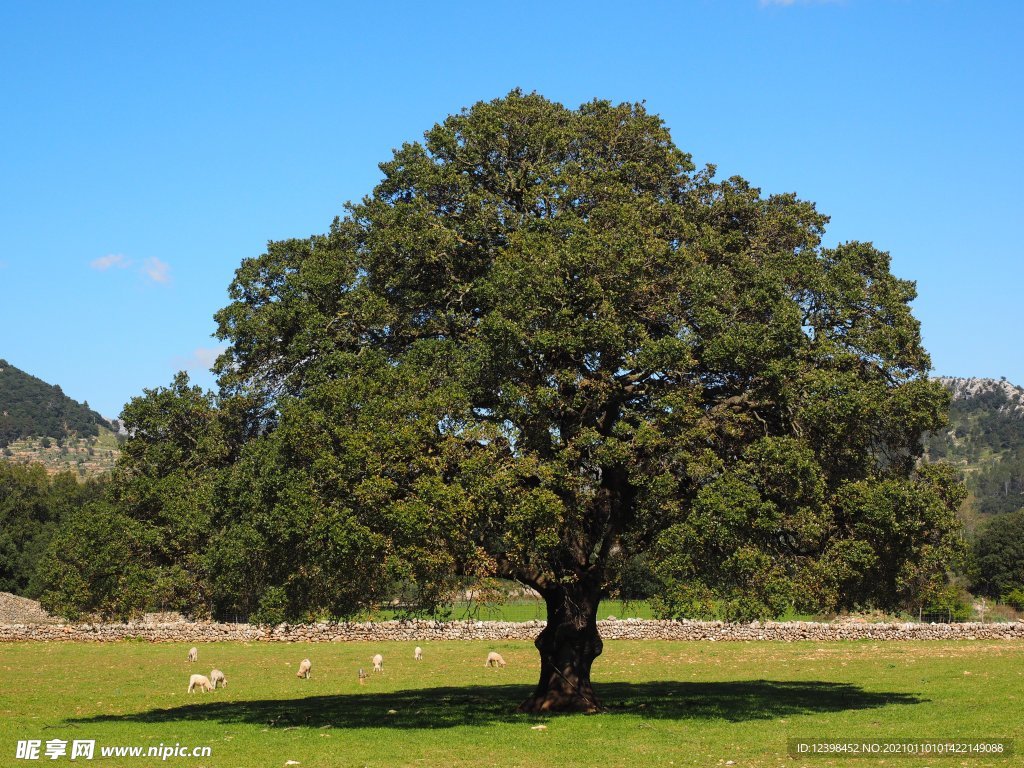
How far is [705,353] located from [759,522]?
4025 millimetres

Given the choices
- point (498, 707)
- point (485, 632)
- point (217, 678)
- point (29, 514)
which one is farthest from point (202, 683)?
point (29, 514)

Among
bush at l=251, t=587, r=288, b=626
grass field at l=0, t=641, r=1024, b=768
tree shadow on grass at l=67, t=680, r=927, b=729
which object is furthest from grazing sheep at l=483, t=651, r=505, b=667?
bush at l=251, t=587, r=288, b=626

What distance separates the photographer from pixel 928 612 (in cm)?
6938

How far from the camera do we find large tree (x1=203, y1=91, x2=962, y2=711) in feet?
72.3

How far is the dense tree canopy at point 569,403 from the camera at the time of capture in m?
22.1

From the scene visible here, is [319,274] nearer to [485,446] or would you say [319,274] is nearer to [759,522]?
[485,446]

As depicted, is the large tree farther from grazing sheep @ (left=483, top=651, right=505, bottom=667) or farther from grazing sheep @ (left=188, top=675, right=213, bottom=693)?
grazing sheep @ (left=483, top=651, right=505, bottom=667)

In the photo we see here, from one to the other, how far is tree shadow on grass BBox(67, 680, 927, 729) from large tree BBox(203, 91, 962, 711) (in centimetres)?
239

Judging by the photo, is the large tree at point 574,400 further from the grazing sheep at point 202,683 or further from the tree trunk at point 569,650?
the grazing sheep at point 202,683

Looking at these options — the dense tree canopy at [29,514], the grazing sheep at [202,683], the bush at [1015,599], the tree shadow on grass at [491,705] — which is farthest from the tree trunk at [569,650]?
the bush at [1015,599]

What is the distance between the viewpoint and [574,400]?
23.7 m

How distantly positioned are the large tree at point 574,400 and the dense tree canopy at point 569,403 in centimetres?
7

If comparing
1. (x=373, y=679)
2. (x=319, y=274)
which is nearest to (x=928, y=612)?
(x=373, y=679)

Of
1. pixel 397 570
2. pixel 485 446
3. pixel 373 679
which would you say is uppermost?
pixel 485 446
